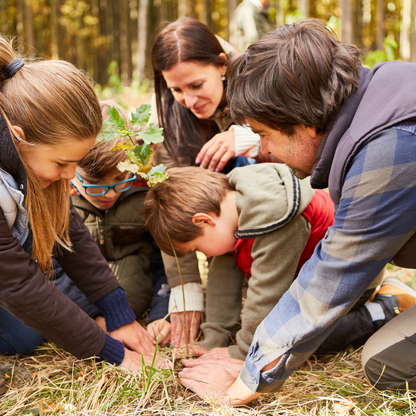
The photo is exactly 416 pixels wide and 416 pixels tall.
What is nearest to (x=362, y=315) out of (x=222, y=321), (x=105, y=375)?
(x=222, y=321)

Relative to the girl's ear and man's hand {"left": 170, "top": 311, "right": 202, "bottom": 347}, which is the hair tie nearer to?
the girl's ear

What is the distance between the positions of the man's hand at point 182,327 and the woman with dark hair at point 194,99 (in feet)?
2.71

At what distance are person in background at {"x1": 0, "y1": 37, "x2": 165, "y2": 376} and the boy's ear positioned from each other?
55cm

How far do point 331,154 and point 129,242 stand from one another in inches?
63.9

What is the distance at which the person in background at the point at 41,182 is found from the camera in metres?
1.48

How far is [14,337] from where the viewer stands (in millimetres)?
1955

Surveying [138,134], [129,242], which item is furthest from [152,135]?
[129,242]

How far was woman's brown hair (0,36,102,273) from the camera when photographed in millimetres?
1479

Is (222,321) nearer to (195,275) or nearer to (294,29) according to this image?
(195,275)

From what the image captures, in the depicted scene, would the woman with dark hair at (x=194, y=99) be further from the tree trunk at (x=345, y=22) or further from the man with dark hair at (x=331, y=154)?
the tree trunk at (x=345, y=22)

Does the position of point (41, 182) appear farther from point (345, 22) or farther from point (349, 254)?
point (345, 22)

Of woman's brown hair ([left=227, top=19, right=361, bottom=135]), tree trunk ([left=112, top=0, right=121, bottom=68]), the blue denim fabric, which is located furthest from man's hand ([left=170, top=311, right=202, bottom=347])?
tree trunk ([left=112, top=0, right=121, bottom=68])

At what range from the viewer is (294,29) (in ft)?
4.47

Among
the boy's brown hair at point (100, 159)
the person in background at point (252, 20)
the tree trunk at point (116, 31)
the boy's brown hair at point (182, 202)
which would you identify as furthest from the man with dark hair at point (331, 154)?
the tree trunk at point (116, 31)
